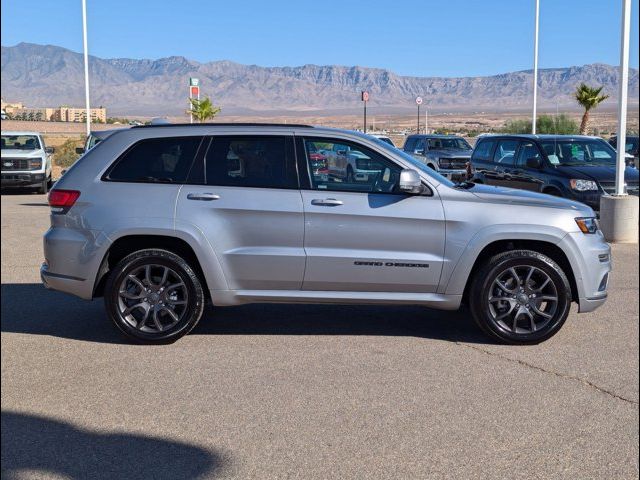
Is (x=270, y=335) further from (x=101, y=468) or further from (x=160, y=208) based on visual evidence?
(x=101, y=468)

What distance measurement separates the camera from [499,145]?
15.9 m

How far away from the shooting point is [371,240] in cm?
660

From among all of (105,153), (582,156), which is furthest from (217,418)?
(582,156)

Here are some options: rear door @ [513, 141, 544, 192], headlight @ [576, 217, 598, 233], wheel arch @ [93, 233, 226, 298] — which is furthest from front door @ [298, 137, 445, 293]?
rear door @ [513, 141, 544, 192]

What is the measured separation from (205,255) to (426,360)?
2.01 metres

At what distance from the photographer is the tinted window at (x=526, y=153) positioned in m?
14.8

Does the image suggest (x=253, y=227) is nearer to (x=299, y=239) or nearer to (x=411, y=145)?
→ (x=299, y=239)

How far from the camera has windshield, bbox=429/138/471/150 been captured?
86.1 ft

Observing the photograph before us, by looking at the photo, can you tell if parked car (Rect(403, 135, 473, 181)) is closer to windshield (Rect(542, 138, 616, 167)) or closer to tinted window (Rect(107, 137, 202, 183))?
windshield (Rect(542, 138, 616, 167))

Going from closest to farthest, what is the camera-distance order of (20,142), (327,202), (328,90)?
(327,202), (20,142), (328,90)

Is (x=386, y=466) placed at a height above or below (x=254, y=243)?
below

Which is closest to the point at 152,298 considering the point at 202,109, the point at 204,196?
the point at 204,196

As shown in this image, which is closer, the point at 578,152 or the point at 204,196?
the point at 204,196

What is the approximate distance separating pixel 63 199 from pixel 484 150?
11400 millimetres
